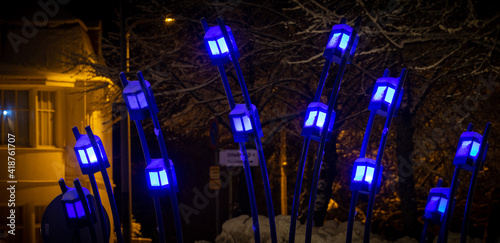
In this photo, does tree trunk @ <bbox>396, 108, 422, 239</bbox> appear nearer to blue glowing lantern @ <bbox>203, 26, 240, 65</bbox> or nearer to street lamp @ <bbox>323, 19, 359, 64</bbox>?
street lamp @ <bbox>323, 19, 359, 64</bbox>

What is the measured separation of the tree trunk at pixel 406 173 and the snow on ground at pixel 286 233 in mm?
482

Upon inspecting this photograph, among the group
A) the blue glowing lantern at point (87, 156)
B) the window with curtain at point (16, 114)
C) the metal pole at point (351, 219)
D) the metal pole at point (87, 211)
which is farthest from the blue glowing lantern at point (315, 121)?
the window with curtain at point (16, 114)

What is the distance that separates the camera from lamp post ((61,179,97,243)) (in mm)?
5887

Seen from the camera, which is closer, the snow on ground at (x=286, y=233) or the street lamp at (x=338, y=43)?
the street lamp at (x=338, y=43)

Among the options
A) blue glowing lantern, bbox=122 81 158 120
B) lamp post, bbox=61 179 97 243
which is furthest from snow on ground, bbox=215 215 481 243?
blue glowing lantern, bbox=122 81 158 120

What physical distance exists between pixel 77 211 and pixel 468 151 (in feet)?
14.4

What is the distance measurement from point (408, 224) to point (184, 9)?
7309 millimetres

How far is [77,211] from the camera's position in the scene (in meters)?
5.94

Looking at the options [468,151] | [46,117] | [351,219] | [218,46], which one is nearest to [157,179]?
[218,46]

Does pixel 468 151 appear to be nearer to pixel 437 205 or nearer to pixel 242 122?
pixel 437 205

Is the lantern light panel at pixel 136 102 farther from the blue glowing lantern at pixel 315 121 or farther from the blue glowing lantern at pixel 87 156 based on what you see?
the blue glowing lantern at pixel 315 121

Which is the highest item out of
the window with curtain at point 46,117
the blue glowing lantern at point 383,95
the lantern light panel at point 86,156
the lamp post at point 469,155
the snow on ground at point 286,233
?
the blue glowing lantern at point 383,95

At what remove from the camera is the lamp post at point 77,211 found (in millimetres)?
5887

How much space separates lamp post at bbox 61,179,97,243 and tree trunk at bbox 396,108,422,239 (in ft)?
22.6
